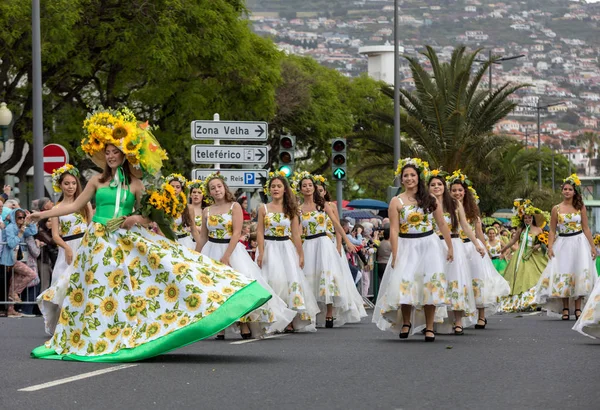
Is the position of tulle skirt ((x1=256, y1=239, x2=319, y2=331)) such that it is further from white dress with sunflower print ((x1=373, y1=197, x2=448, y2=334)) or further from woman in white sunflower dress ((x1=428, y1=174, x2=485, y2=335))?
white dress with sunflower print ((x1=373, y1=197, x2=448, y2=334))

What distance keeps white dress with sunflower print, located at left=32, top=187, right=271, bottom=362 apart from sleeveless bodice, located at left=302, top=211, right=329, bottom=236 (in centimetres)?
678

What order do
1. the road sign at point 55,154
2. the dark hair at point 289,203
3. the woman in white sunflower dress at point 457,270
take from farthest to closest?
the road sign at point 55,154, the dark hair at point 289,203, the woman in white sunflower dress at point 457,270

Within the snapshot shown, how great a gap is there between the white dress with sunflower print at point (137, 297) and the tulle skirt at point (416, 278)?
328 cm

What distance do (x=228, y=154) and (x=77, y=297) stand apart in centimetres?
1394

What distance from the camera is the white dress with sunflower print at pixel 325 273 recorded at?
19.0 m

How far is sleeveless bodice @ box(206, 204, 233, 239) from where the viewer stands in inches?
639

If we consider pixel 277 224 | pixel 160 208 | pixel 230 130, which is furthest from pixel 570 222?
pixel 160 208

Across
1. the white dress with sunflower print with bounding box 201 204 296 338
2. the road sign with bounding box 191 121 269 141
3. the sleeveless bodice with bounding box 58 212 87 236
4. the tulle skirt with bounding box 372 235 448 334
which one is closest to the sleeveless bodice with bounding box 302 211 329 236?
the white dress with sunflower print with bounding box 201 204 296 338

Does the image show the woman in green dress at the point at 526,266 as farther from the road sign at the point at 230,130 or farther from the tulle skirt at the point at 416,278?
the tulle skirt at the point at 416,278

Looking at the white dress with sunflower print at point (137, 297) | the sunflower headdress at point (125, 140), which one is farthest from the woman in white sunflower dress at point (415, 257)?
the sunflower headdress at point (125, 140)

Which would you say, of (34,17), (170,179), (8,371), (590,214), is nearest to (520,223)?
Answer: (170,179)

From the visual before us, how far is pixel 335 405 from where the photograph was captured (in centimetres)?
920

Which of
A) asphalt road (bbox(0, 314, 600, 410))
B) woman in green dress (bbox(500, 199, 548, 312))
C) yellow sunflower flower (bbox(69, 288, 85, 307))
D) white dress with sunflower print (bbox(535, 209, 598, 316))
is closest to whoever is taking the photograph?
asphalt road (bbox(0, 314, 600, 410))

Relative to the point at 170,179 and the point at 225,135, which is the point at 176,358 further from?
the point at 225,135
